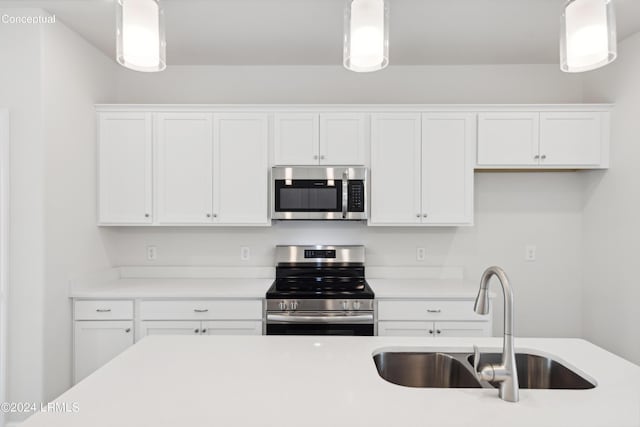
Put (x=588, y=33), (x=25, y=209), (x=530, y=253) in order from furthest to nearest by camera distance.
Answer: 1. (x=530, y=253)
2. (x=25, y=209)
3. (x=588, y=33)

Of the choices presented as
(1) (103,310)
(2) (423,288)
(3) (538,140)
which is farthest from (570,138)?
(1) (103,310)

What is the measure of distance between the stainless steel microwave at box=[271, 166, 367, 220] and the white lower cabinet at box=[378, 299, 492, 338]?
0.72 metres

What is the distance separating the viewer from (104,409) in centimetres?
113

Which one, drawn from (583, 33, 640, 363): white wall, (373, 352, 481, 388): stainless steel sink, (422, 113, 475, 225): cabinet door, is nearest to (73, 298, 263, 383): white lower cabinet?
(373, 352, 481, 388): stainless steel sink

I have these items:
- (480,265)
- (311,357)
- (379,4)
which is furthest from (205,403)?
(480,265)

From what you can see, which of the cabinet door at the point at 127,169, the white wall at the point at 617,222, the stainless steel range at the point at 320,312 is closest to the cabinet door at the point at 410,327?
the stainless steel range at the point at 320,312

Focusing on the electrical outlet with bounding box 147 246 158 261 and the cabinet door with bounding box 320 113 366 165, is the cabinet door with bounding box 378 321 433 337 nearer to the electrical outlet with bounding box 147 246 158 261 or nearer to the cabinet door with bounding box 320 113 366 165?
the cabinet door with bounding box 320 113 366 165

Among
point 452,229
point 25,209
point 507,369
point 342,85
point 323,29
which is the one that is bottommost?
point 507,369

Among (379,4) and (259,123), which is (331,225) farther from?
(379,4)

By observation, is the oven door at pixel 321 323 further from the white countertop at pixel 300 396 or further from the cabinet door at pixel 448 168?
the white countertop at pixel 300 396

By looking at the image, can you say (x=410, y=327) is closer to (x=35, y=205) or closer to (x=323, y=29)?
(x=323, y=29)

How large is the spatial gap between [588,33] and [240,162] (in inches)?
93.4

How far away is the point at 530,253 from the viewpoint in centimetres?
338

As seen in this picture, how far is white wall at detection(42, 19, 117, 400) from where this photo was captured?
2518mm
